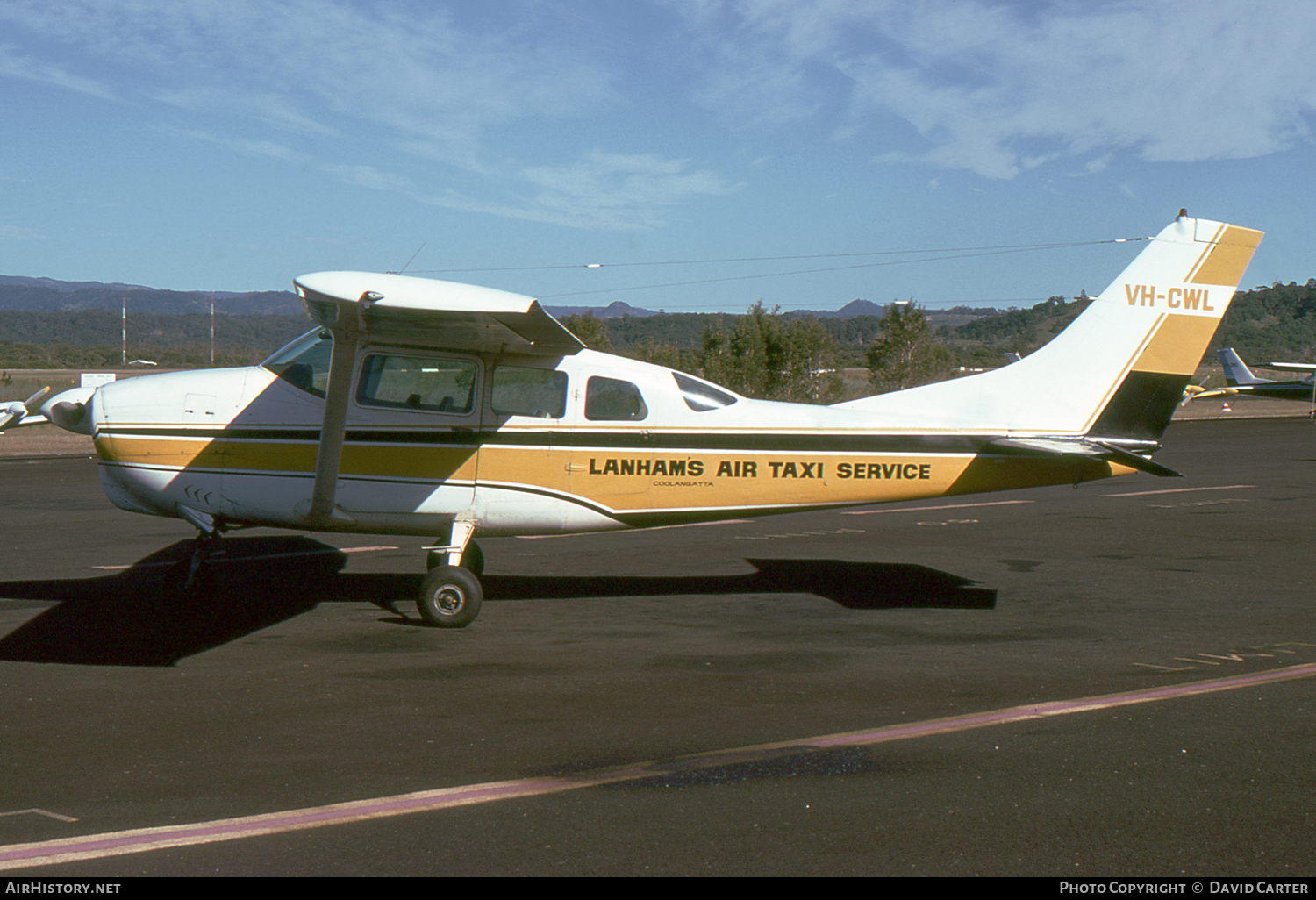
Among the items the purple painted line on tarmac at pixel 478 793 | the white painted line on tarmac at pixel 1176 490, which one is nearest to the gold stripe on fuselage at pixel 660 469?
the purple painted line on tarmac at pixel 478 793

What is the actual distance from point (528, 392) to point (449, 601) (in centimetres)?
185

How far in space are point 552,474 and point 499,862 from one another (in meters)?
5.18

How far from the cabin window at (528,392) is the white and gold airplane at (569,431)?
16 millimetres

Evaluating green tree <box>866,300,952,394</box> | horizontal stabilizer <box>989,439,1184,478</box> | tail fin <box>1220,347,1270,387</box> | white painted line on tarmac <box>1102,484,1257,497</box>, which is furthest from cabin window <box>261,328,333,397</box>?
tail fin <box>1220,347,1270,387</box>

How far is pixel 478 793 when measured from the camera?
15.2 ft

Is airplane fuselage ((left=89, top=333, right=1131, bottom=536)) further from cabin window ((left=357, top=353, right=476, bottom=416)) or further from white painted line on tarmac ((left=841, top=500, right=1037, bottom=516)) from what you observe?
white painted line on tarmac ((left=841, top=500, right=1037, bottom=516))

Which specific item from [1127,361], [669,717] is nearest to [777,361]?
[1127,361]

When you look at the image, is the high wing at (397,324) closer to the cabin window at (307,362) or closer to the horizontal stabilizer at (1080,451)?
the cabin window at (307,362)

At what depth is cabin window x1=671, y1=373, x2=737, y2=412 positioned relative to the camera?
909 centimetres

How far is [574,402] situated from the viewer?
893 cm

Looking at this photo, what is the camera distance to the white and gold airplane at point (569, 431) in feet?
28.0

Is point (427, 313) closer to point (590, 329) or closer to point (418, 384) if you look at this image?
point (418, 384)
